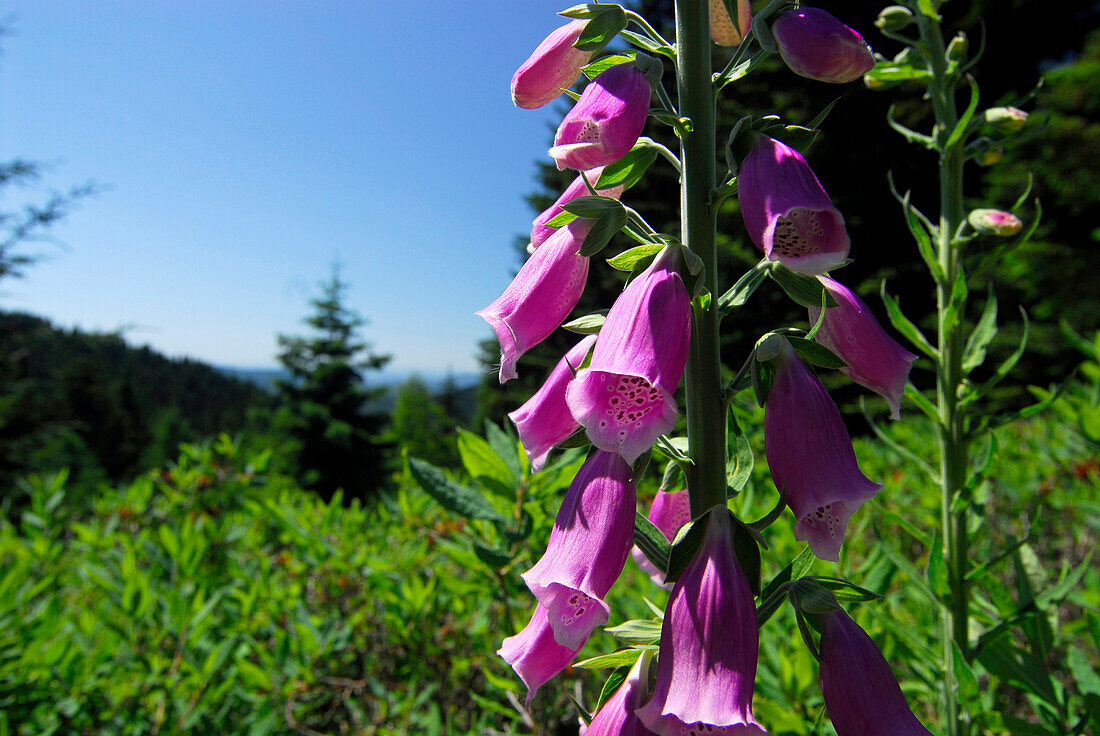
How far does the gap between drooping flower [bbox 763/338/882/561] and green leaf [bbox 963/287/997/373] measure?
84cm

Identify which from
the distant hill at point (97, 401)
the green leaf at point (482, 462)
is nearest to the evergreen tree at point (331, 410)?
the distant hill at point (97, 401)

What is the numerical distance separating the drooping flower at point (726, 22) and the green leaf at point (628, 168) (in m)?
0.27

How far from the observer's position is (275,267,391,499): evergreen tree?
26453 millimetres

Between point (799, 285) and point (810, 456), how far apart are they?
201 mm

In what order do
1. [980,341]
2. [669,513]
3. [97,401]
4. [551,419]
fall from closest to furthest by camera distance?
[551,419], [669,513], [980,341], [97,401]

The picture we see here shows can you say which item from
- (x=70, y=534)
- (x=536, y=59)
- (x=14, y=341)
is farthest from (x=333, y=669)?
(x=14, y=341)

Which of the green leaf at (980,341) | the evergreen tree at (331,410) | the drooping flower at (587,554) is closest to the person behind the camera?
the drooping flower at (587,554)

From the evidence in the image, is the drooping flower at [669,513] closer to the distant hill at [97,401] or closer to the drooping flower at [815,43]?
the drooping flower at [815,43]

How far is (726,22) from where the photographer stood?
91cm

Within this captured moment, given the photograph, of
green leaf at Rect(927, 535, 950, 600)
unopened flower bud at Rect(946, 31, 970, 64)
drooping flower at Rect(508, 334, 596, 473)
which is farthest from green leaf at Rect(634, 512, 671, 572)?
unopened flower bud at Rect(946, 31, 970, 64)

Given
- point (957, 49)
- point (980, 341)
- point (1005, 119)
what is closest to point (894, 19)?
point (957, 49)

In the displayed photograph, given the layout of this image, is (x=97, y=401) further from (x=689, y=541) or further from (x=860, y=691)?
(x=860, y=691)

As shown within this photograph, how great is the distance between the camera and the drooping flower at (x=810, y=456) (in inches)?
26.3

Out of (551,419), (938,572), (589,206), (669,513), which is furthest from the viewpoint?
(938,572)
